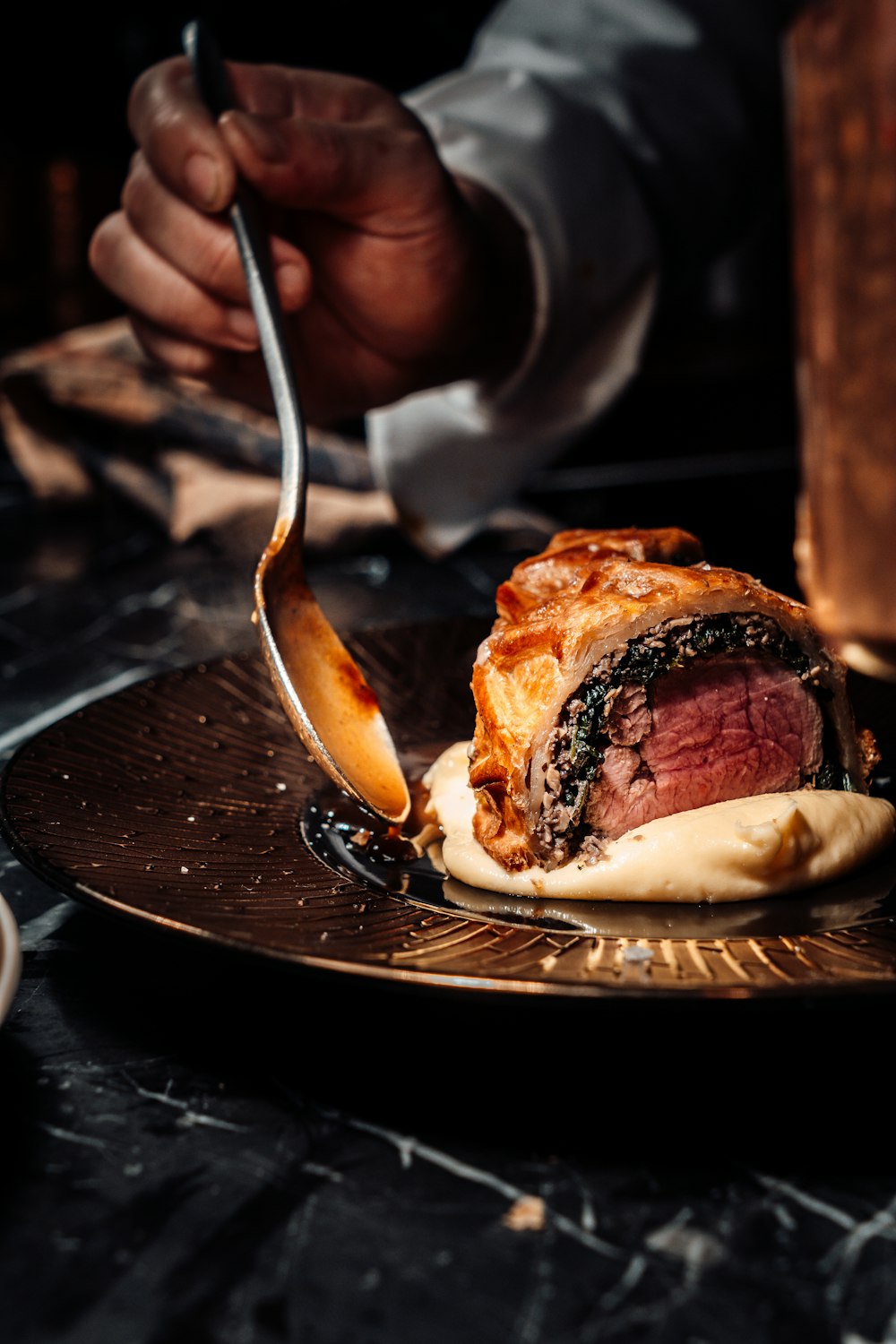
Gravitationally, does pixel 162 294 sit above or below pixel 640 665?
above

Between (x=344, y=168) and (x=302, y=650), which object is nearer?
(x=302, y=650)

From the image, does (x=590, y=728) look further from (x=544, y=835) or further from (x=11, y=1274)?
(x=11, y=1274)

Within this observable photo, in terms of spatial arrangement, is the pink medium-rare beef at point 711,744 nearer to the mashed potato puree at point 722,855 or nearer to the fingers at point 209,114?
the mashed potato puree at point 722,855

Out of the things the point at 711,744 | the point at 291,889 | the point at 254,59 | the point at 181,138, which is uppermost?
the point at 181,138

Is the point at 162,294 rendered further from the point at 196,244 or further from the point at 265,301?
the point at 265,301

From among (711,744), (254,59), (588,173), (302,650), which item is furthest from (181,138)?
(254,59)

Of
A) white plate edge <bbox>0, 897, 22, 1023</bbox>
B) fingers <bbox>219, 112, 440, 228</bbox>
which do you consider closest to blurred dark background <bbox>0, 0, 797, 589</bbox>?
fingers <bbox>219, 112, 440, 228</bbox>
